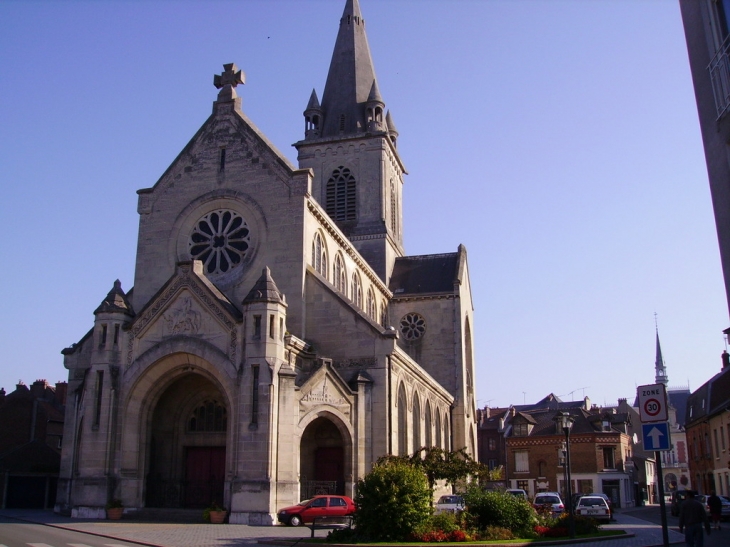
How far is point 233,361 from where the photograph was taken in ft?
86.4

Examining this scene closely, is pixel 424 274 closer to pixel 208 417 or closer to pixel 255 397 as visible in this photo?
pixel 208 417

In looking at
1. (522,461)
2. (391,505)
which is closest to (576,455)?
(522,461)

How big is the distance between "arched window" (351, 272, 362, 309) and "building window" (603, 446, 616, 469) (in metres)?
29.6

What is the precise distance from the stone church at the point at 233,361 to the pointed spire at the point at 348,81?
1649 centimetres

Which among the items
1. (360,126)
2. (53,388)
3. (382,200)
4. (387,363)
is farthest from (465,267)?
(53,388)

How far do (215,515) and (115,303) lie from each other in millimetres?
8855

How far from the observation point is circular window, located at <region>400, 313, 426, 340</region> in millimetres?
47188

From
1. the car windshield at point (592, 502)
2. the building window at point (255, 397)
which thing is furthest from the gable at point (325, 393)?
the car windshield at point (592, 502)

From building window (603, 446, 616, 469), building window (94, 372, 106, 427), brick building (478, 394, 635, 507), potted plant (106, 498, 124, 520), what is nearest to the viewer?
potted plant (106, 498, 124, 520)

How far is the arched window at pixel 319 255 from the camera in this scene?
109 feet

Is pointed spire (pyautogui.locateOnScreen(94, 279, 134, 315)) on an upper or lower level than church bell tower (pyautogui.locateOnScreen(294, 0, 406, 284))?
lower

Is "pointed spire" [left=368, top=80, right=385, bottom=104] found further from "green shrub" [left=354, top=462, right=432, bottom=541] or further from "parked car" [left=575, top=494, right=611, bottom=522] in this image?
"green shrub" [left=354, top=462, right=432, bottom=541]

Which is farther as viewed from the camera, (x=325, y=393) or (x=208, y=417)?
(x=208, y=417)

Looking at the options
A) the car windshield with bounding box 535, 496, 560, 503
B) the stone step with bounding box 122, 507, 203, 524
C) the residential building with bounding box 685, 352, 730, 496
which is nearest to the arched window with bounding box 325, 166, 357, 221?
the car windshield with bounding box 535, 496, 560, 503
